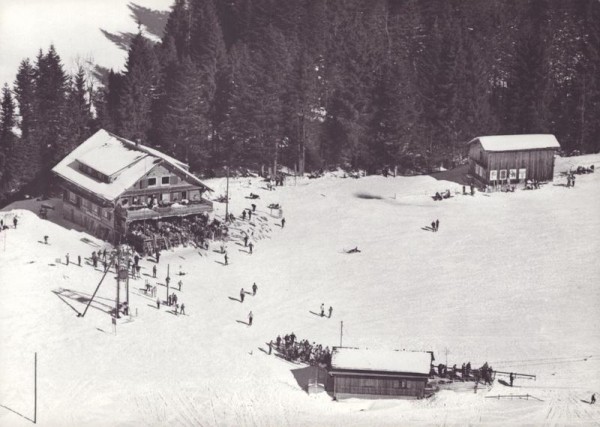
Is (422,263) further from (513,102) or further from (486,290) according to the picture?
(513,102)

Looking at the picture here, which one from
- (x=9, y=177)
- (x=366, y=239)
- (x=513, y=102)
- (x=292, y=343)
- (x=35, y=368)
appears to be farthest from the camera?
(x=513, y=102)

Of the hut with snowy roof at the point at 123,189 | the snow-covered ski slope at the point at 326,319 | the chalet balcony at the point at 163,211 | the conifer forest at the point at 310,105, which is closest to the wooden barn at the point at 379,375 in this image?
the snow-covered ski slope at the point at 326,319

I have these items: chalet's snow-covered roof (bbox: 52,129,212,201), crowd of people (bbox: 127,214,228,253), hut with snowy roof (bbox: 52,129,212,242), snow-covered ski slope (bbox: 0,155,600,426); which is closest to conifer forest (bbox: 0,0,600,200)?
chalet's snow-covered roof (bbox: 52,129,212,201)

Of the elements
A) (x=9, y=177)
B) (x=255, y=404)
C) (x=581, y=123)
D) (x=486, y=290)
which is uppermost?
(x=581, y=123)

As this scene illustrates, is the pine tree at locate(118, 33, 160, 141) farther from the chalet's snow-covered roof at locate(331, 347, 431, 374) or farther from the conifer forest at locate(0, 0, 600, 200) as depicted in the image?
the chalet's snow-covered roof at locate(331, 347, 431, 374)

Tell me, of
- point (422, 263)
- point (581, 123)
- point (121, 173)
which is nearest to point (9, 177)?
point (121, 173)

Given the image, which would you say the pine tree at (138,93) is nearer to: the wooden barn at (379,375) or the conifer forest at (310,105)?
the conifer forest at (310,105)
